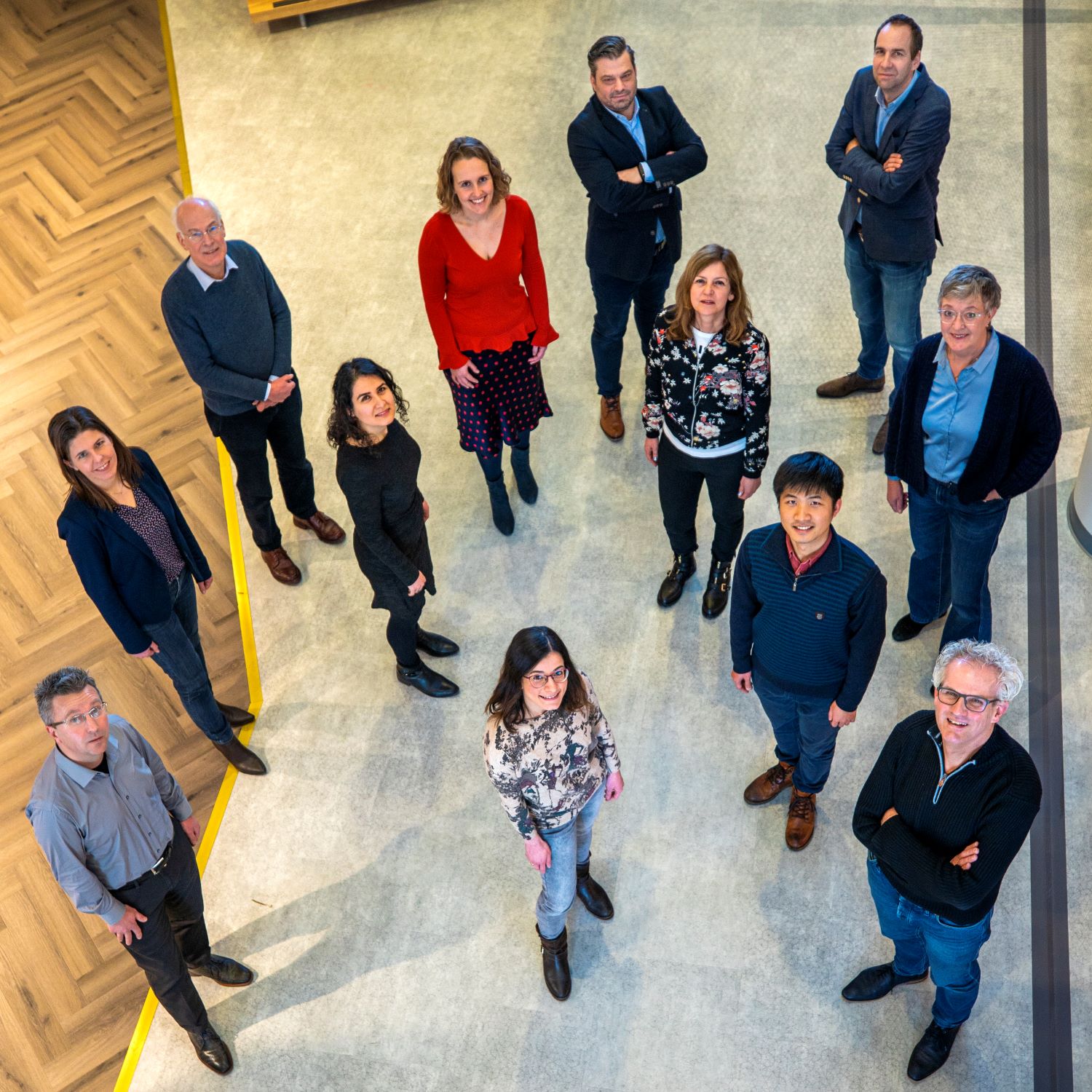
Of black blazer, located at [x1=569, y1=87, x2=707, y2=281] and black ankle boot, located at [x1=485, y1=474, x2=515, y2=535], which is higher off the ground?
black blazer, located at [x1=569, y1=87, x2=707, y2=281]

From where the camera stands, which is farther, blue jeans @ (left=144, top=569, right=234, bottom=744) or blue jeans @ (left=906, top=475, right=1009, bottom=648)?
blue jeans @ (left=144, top=569, right=234, bottom=744)

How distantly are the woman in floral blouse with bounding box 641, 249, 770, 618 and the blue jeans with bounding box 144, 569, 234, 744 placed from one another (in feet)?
6.10

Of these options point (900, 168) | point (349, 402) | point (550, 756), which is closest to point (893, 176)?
point (900, 168)

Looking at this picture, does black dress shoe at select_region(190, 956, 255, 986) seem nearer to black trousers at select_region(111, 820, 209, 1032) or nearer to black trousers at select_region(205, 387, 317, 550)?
black trousers at select_region(111, 820, 209, 1032)

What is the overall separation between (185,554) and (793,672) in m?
2.21

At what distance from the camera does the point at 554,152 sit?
6961 mm

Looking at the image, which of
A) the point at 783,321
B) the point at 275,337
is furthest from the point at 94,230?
the point at 783,321

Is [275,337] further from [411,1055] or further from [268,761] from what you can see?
[411,1055]

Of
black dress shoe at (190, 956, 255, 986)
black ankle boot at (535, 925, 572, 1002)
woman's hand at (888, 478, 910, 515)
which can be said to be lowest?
black ankle boot at (535, 925, 572, 1002)

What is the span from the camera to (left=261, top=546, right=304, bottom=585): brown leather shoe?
17.6 feet

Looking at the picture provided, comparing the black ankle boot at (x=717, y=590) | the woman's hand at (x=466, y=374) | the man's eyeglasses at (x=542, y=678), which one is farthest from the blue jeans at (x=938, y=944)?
the woman's hand at (x=466, y=374)

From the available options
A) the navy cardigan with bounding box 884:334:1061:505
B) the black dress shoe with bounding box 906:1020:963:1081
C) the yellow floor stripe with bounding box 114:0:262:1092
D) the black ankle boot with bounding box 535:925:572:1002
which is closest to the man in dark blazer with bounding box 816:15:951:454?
the navy cardigan with bounding box 884:334:1061:505

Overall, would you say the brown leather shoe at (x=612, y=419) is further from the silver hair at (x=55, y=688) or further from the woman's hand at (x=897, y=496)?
the silver hair at (x=55, y=688)

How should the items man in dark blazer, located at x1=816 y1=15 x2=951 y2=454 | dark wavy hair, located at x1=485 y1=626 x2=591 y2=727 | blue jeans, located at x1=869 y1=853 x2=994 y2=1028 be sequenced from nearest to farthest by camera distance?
dark wavy hair, located at x1=485 y1=626 x2=591 y2=727 → blue jeans, located at x1=869 y1=853 x2=994 y2=1028 → man in dark blazer, located at x1=816 y1=15 x2=951 y2=454
